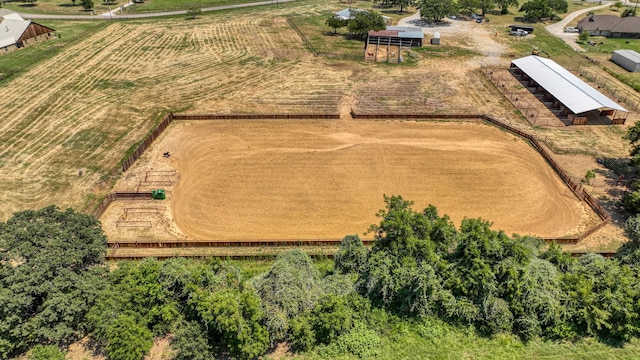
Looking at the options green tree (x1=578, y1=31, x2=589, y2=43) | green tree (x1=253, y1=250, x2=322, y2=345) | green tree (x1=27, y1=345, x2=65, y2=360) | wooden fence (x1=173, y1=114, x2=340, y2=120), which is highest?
green tree (x1=578, y1=31, x2=589, y2=43)

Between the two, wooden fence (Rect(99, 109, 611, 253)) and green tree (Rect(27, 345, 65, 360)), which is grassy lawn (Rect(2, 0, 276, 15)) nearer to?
wooden fence (Rect(99, 109, 611, 253))

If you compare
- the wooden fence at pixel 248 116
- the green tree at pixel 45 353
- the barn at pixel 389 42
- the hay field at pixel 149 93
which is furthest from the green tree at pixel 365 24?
the green tree at pixel 45 353

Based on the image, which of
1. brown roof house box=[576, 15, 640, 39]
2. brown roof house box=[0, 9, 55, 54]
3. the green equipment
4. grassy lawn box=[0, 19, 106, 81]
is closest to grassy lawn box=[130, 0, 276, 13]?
grassy lawn box=[0, 19, 106, 81]

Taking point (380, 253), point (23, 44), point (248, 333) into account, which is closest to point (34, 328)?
point (248, 333)

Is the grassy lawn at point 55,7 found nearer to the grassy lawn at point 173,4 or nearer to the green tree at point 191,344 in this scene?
the grassy lawn at point 173,4

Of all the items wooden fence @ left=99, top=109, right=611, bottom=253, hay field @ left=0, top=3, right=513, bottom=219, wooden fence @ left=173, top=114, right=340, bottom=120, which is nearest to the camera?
wooden fence @ left=99, top=109, right=611, bottom=253

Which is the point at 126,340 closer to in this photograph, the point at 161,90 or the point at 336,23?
the point at 161,90
